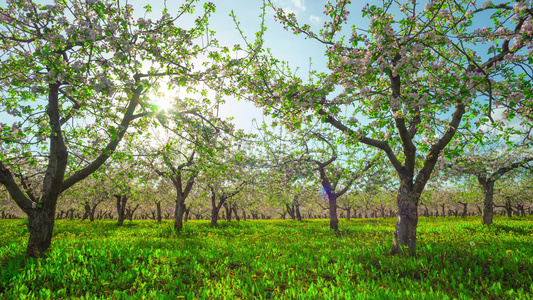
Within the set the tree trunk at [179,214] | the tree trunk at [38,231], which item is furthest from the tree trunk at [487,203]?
the tree trunk at [38,231]

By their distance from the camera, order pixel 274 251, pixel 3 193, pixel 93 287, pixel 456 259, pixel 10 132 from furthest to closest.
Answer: pixel 3 193 < pixel 274 251 < pixel 456 259 < pixel 10 132 < pixel 93 287

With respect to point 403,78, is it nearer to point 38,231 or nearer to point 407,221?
point 407,221

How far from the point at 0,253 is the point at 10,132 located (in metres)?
3.74

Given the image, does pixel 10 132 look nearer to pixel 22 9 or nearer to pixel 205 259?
pixel 22 9

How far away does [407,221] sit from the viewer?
732 centimetres

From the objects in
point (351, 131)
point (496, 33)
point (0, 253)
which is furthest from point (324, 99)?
point (0, 253)

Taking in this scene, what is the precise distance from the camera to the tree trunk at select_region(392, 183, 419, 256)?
7250mm

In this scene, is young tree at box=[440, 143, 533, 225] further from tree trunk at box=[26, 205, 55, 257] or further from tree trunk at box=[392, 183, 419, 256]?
tree trunk at box=[26, 205, 55, 257]

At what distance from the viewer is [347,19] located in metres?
6.40

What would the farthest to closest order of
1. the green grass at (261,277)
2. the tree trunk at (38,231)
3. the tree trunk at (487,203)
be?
the tree trunk at (487,203) < the tree trunk at (38,231) < the green grass at (261,277)

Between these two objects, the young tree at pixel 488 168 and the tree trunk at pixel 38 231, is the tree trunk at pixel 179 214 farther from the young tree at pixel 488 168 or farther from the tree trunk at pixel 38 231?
the young tree at pixel 488 168

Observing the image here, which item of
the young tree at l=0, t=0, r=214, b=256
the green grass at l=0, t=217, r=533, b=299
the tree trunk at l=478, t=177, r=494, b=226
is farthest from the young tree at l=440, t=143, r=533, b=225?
the young tree at l=0, t=0, r=214, b=256

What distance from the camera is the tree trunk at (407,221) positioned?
7.25m

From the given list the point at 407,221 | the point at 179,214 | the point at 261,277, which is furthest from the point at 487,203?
the point at 179,214
